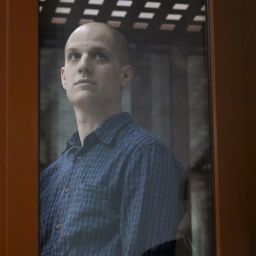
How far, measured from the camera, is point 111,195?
2.69m

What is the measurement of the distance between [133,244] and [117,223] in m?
0.10

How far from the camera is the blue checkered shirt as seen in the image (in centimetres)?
267

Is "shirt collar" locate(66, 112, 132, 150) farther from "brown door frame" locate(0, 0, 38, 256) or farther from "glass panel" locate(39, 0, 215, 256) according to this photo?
"brown door frame" locate(0, 0, 38, 256)

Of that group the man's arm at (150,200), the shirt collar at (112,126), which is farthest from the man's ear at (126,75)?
the man's arm at (150,200)

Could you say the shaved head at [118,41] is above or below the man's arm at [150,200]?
above

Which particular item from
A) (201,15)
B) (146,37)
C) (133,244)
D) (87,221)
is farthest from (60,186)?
(201,15)

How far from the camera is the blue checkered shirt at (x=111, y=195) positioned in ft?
8.77

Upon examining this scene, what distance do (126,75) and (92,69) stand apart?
5.0 inches

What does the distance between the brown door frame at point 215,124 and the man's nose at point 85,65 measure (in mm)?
167

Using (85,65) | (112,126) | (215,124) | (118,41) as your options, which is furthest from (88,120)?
(215,124)

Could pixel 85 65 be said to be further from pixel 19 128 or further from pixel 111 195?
pixel 111 195

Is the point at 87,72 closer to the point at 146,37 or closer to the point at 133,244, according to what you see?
the point at 146,37

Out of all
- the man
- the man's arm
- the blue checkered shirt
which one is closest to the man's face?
the man

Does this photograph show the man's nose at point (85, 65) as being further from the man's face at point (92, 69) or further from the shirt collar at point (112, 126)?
the shirt collar at point (112, 126)
